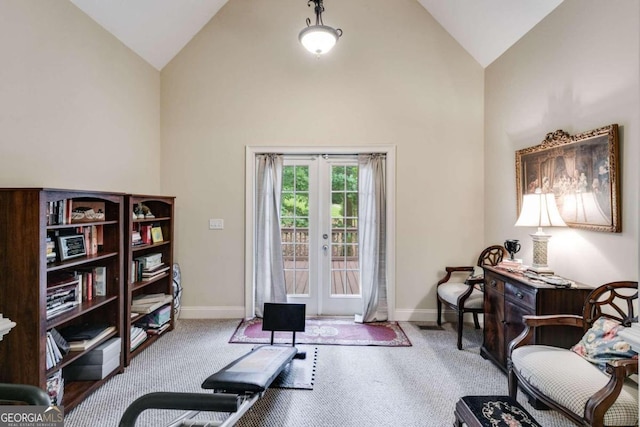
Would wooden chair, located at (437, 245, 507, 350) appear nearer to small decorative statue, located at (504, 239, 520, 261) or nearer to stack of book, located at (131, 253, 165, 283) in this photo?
small decorative statue, located at (504, 239, 520, 261)

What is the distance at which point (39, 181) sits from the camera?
234 centimetres

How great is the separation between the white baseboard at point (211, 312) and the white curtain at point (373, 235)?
5.15 feet

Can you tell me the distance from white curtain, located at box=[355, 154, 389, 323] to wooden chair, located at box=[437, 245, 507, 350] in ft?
2.35

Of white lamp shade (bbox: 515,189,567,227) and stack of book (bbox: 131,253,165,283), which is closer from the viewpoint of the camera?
white lamp shade (bbox: 515,189,567,227)

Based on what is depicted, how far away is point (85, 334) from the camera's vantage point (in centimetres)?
240

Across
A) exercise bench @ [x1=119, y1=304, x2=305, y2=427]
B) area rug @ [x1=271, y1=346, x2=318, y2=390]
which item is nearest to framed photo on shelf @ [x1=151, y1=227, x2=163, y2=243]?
exercise bench @ [x1=119, y1=304, x2=305, y2=427]

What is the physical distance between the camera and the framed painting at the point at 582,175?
6.95ft

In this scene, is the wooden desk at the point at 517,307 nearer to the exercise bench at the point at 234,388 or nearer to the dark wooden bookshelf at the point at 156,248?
the exercise bench at the point at 234,388

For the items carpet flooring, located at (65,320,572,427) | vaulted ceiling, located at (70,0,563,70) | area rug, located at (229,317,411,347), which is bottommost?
A: carpet flooring, located at (65,320,572,427)

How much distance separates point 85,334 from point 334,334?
233cm

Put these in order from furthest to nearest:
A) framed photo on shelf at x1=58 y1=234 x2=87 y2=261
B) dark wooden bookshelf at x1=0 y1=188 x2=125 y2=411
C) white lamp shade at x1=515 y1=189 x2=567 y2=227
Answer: white lamp shade at x1=515 y1=189 x2=567 y2=227
framed photo on shelf at x1=58 y1=234 x2=87 y2=261
dark wooden bookshelf at x1=0 y1=188 x2=125 y2=411

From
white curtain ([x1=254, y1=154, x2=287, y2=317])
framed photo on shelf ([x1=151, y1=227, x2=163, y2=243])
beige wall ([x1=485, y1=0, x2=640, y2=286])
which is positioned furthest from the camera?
white curtain ([x1=254, y1=154, x2=287, y2=317])

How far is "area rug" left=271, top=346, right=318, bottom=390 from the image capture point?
249 cm

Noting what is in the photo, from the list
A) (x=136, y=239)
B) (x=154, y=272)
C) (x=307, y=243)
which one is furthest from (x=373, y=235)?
(x=136, y=239)
